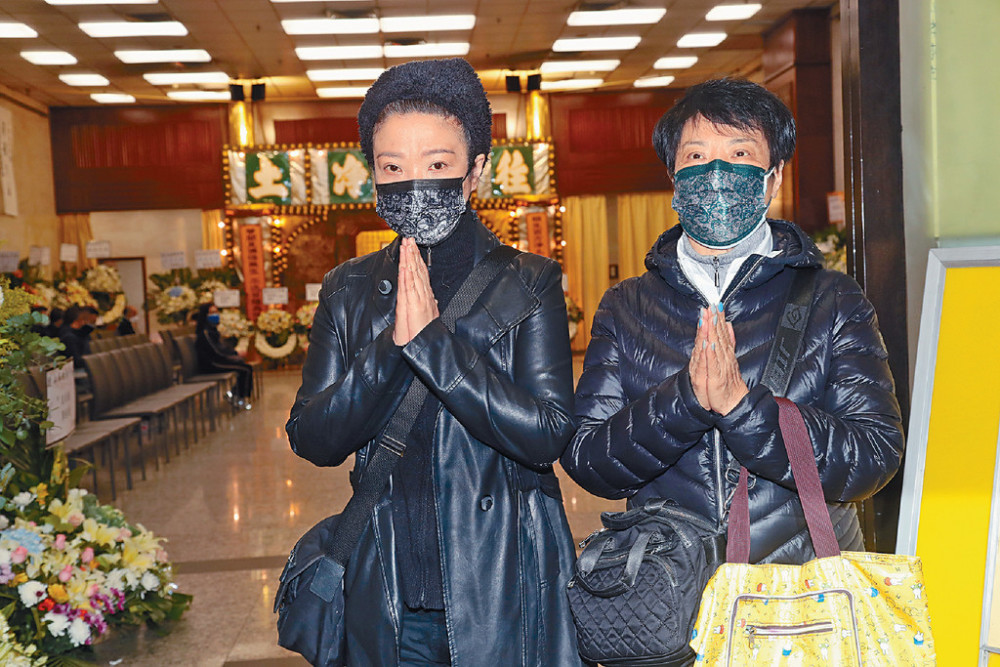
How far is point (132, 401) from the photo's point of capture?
28.0 feet

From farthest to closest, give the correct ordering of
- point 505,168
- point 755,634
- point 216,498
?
point 505,168
point 216,498
point 755,634

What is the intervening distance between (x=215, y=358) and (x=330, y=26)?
4638mm

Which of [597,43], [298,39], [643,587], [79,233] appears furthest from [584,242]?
[643,587]

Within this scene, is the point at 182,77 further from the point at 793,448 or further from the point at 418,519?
the point at 793,448

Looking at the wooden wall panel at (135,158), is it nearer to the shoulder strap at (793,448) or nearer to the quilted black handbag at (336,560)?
Result: the quilted black handbag at (336,560)

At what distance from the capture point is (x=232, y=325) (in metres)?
12.7

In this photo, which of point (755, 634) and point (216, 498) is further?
point (216, 498)

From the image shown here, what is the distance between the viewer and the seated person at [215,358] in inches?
451

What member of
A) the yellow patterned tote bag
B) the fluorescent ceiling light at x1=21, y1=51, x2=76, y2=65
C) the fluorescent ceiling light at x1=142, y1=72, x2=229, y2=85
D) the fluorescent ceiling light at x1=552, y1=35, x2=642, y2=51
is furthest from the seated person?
the yellow patterned tote bag

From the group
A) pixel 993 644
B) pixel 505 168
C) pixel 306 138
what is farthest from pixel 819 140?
pixel 993 644

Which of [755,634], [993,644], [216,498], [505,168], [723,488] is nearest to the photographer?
[755,634]

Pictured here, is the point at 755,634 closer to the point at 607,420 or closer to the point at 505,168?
the point at 607,420

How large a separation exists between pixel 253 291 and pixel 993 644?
50.9 feet

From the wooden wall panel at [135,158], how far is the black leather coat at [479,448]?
53.2 feet
